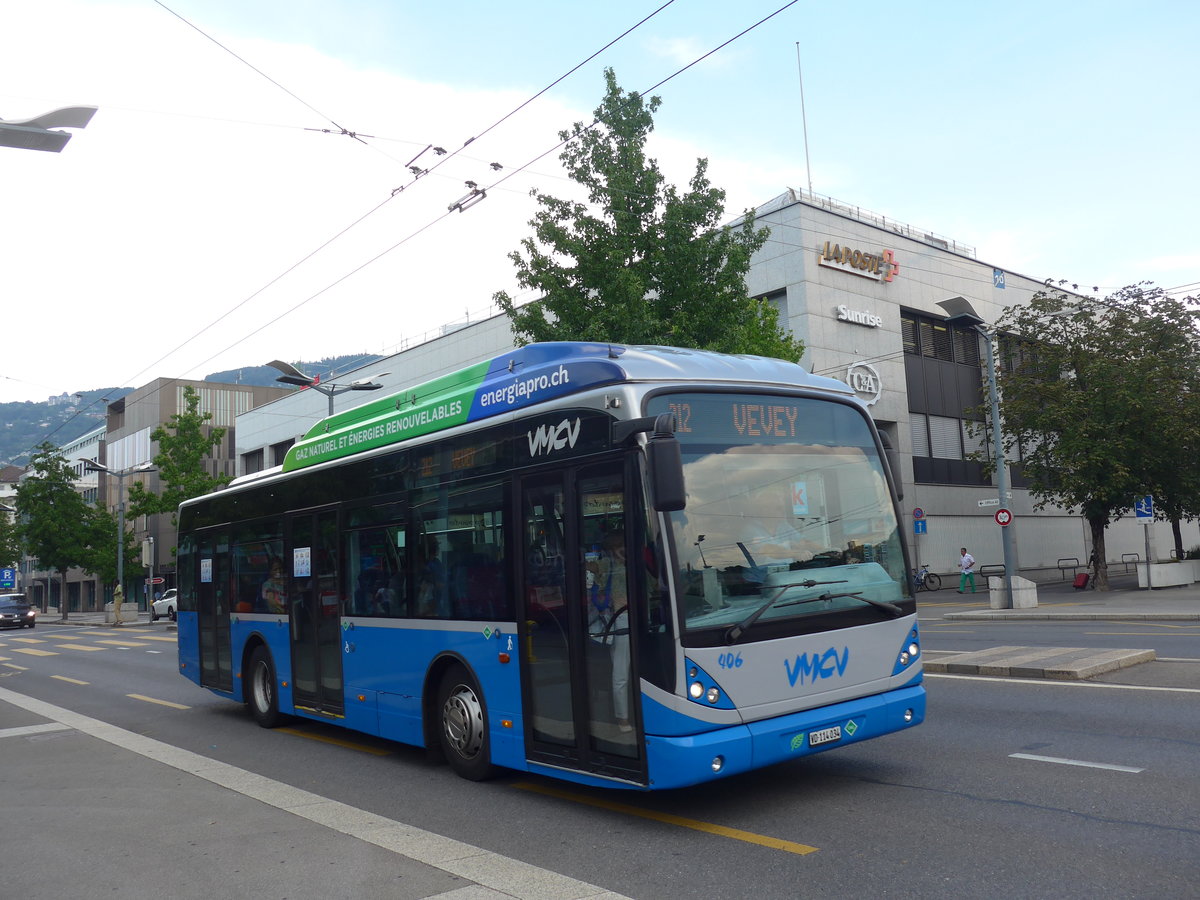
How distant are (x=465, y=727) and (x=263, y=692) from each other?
4708 millimetres

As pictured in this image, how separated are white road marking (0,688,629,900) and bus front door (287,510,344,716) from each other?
1.14 meters

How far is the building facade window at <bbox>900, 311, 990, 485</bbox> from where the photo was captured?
40.5 meters

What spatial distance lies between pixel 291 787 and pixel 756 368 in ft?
16.2

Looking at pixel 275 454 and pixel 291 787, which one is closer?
pixel 291 787

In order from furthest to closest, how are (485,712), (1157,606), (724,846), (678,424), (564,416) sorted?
1. (1157,606)
2. (485,712)
3. (564,416)
4. (678,424)
5. (724,846)

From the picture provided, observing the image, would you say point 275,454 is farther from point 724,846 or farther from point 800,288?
point 724,846

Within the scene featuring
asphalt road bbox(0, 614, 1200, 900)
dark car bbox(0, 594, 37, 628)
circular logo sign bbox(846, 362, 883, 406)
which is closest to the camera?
asphalt road bbox(0, 614, 1200, 900)

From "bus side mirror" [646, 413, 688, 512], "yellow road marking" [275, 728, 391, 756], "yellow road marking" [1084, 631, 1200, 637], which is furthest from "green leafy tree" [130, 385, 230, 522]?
"bus side mirror" [646, 413, 688, 512]

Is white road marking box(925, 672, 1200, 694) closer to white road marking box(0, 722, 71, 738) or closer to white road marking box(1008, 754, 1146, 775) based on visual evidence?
white road marking box(1008, 754, 1146, 775)

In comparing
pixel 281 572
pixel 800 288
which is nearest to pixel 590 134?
pixel 281 572

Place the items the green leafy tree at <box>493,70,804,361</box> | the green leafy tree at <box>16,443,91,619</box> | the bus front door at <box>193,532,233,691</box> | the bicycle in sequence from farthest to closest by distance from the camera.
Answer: the green leafy tree at <box>16,443,91,619</box>
the bicycle
the green leafy tree at <box>493,70,804,361</box>
the bus front door at <box>193,532,233,691</box>

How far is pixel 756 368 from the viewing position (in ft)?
24.1

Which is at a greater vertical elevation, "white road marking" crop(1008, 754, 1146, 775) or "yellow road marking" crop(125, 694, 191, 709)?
"white road marking" crop(1008, 754, 1146, 775)

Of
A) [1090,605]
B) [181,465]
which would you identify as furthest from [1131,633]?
[181,465]
